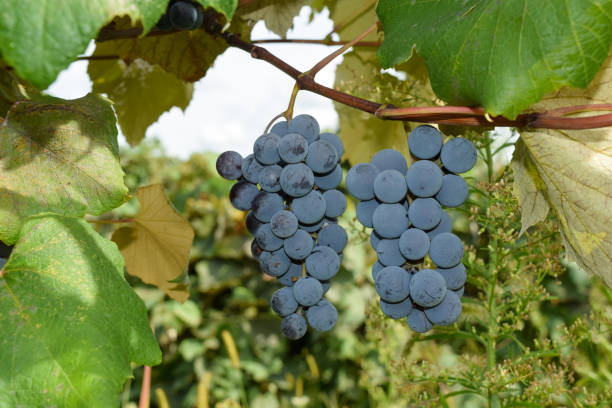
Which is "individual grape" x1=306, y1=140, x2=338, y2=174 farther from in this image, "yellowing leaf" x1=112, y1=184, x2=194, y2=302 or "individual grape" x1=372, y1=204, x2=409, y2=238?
"yellowing leaf" x1=112, y1=184, x2=194, y2=302

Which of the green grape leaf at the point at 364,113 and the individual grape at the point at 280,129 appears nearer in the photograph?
the individual grape at the point at 280,129

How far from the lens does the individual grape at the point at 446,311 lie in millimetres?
551

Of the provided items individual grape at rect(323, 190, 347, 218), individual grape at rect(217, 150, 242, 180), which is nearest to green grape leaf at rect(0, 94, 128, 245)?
individual grape at rect(217, 150, 242, 180)

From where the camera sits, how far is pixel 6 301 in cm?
50

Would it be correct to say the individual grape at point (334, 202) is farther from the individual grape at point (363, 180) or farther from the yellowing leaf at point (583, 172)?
the yellowing leaf at point (583, 172)

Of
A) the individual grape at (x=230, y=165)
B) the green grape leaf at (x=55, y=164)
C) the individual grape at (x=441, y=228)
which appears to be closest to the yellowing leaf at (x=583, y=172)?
the individual grape at (x=441, y=228)

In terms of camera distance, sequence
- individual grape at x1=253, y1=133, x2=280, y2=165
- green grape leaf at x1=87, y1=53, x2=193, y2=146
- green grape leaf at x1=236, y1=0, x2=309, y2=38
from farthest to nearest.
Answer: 1. green grape leaf at x1=87, y1=53, x2=193, y2=146
2. green grape leaf at x1=236, y1=0, x2=309, y2=38
3. individual grape at x1=253, y1=133, x2=280, y2=165

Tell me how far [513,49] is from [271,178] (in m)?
0.28

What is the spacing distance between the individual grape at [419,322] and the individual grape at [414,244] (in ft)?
0.24

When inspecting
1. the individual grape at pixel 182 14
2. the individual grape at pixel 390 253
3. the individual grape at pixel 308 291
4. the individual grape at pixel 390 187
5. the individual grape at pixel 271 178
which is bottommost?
the individual grape at pixel 308 291

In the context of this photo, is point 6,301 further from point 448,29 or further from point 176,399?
point 176,399

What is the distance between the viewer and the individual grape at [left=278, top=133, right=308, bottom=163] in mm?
567

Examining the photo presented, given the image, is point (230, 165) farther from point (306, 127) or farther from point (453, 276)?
point (453, 276)

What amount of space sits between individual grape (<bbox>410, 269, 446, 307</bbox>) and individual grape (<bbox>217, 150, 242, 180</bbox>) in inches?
9.9
